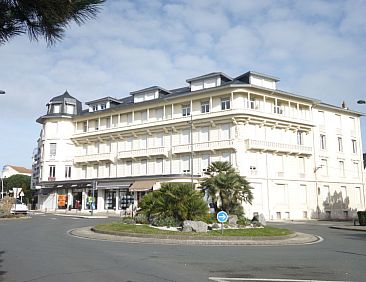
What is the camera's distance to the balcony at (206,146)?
40.5 meters

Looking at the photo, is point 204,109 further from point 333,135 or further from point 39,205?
point 39,205

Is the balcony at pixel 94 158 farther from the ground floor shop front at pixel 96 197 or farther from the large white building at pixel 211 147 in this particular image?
the ground floor shop front at pixel 96 197

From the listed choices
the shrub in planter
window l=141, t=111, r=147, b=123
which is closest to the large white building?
window l=141, t=111, r=147, b=123

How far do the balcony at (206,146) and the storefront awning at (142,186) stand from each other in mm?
4227

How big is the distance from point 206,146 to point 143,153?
8436 millimetres

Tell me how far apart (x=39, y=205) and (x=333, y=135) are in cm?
3891

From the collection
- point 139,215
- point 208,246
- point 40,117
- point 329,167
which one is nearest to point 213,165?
point 139,215

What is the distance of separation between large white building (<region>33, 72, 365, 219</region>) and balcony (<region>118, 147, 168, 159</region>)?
0.12 meters

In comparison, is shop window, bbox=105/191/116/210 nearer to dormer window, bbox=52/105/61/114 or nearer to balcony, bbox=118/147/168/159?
balcony, bbox=118/147/168/159

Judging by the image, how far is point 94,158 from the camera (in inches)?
2024

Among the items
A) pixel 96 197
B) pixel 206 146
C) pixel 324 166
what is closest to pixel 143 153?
pixel 96 197

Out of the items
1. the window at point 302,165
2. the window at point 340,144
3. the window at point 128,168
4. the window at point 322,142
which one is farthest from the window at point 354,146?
the window at point 128,168

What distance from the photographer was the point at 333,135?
48094 mm

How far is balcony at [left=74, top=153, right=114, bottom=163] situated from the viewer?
50.0m
